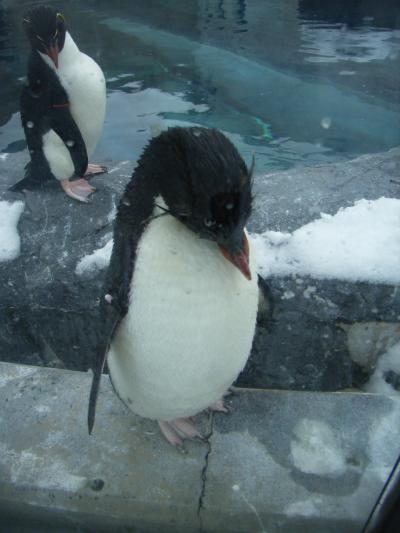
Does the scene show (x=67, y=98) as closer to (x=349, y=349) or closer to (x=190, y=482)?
(x=349, y=349)

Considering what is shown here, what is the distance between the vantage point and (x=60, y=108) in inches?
105

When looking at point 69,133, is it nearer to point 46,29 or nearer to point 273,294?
point 46,29

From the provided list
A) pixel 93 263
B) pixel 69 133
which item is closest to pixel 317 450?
pixel 93 263

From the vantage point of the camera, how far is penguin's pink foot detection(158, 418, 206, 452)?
151 cm

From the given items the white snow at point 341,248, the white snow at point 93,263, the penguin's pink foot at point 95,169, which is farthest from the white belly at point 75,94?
the white snow at point 341,248

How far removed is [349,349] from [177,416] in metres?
0.94

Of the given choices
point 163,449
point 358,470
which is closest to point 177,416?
point 163,449

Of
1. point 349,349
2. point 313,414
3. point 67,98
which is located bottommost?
point 349,349

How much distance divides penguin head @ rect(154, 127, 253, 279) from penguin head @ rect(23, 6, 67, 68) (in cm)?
169

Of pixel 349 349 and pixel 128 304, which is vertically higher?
pixel 128 304

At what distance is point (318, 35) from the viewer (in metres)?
6.75

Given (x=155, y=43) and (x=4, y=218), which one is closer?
(x=4, y=218)

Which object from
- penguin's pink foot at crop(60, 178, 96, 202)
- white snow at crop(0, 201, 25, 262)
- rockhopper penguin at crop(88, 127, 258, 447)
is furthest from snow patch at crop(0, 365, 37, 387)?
penguin's pink foot at crop(60, 178, 96, 202)

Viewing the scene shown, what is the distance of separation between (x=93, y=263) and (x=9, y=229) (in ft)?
1.56
